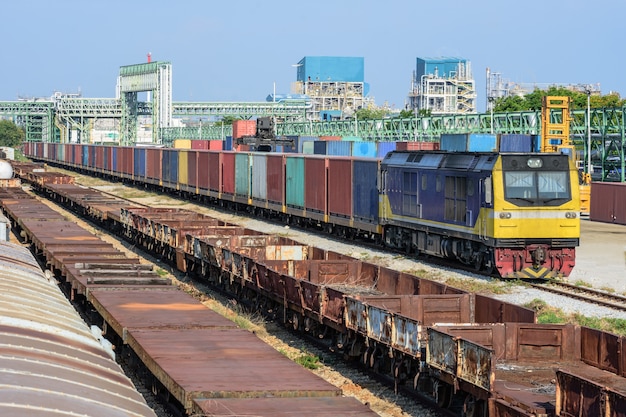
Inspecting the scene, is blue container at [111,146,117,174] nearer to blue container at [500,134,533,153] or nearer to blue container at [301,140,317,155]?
blue container at [301,140,317,155]

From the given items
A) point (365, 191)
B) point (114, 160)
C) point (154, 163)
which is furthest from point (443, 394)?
point (114, 160)

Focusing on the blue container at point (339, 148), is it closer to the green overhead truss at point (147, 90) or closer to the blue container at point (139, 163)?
the blue container at point (139, 163)

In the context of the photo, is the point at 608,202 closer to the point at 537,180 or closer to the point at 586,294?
the point at 537,180

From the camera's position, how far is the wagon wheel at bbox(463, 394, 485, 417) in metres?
Result: 12.5

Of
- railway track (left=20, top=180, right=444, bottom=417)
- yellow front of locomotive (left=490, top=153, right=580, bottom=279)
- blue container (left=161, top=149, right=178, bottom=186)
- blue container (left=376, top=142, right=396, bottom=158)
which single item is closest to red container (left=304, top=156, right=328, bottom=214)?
blue container (left=376, top=142, right=396, bottom=158)

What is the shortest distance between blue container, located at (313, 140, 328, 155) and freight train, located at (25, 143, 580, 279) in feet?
34.6

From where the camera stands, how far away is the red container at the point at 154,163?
66244 mm

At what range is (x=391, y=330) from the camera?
48.8 feet

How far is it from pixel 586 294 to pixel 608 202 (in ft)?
76.6

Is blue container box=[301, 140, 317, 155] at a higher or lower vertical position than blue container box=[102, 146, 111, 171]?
higher

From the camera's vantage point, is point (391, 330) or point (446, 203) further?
point (446, 203)

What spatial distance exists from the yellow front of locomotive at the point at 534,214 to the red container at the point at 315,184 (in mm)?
13617

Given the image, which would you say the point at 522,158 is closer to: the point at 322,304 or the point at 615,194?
the point at 322,304

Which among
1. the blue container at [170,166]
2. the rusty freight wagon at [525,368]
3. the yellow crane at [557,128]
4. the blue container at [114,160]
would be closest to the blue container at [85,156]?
the blue container at [114,160]
